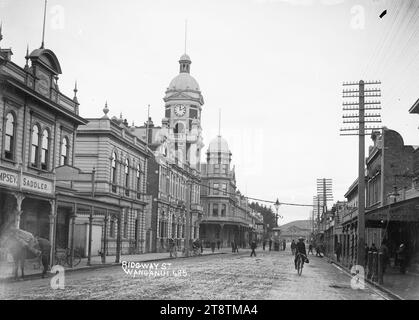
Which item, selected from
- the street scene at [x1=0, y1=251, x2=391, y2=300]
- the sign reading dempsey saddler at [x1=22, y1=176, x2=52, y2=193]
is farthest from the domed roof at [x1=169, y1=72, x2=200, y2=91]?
the street scene at [x1=0, y1=251, x2=391, y2=300]

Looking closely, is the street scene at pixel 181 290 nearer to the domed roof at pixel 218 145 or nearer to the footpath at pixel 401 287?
the footpath at pixel 401 287

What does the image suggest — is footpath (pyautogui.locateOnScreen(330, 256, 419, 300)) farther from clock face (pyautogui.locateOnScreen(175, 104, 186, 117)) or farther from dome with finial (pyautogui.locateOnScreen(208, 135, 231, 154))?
dome with finial (pyautogui.locateOnScreen(208, 135, 231, 154))

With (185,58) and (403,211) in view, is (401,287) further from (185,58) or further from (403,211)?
(185,58)

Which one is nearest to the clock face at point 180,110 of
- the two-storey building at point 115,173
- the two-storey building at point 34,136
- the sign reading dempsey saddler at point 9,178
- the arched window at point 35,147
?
the two-storey building at point 115,173

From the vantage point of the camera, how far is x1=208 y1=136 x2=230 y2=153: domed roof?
322ft

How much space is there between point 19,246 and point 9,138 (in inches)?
337

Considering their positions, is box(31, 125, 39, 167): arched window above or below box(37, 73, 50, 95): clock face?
below

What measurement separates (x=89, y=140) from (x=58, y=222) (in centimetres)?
908

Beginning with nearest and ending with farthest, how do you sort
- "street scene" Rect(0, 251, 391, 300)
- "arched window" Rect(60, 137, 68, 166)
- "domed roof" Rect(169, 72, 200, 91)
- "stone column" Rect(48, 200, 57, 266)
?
"street scene" Rect(0, 251, 391, 300)
"stone column" Rect(48, 200, 57, 266)
"arched window" Rect(60, 137, 68, 166)
"domed roof" Rect(169, 72, 200, 91)

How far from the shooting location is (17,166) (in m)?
26.9

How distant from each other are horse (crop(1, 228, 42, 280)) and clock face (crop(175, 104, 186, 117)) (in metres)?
54.9

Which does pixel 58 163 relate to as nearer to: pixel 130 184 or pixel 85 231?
pixel 85 231

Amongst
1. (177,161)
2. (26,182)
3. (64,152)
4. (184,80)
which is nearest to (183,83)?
(184,80)

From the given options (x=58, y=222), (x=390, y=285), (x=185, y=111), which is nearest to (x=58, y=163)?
(x=58, y=222)
